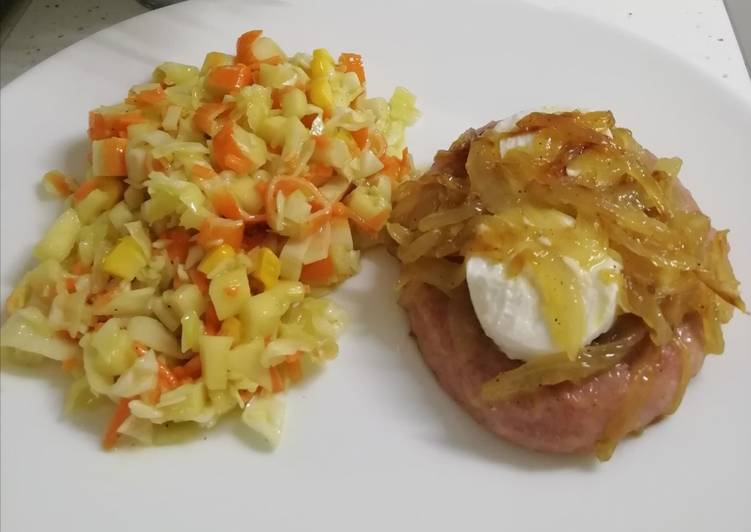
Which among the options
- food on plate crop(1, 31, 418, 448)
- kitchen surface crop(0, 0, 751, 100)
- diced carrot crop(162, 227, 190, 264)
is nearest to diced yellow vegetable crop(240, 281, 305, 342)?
food on plate crop(1, 31, 418, 448)

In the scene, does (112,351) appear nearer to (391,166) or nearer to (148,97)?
(148,97)

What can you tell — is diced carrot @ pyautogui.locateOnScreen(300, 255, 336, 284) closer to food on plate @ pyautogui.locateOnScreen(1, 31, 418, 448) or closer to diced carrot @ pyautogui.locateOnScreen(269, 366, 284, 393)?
food on plate @ pyautogui.locateOnScreen(1, 31, 418, 448)

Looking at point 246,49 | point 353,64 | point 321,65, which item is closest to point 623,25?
point 353,64

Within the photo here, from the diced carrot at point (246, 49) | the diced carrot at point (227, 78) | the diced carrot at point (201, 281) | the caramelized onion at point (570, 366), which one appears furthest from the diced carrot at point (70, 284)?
the caramelized onion at point (570, 366)

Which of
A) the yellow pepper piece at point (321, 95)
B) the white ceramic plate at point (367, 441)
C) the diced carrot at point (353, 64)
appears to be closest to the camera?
the white ceramic plate at point (367, 441)

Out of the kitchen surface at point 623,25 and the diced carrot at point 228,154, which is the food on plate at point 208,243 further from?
the kitchen surface at point 623,25
